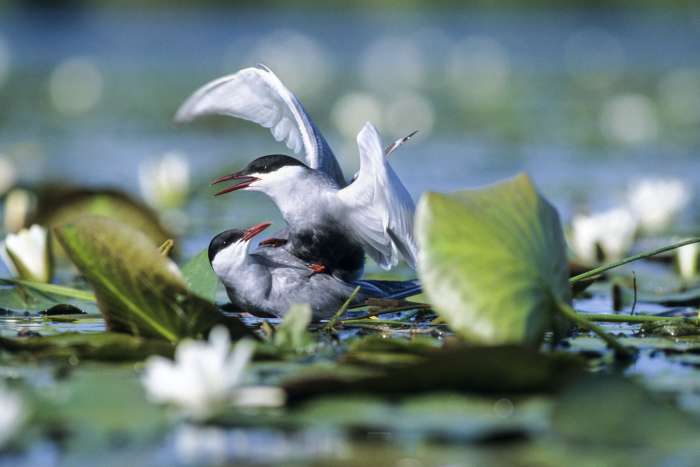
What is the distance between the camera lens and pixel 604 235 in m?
5.27

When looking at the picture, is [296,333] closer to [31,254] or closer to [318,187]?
[318,187]

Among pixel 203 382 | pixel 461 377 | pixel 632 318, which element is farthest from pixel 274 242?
pixel 203 382

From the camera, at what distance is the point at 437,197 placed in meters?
3.22

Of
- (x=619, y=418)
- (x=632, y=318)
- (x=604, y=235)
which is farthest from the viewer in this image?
(x=604, y=235)

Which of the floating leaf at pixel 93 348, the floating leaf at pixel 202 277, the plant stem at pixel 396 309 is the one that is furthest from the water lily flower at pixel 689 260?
the floating leaf at pixel 93 348

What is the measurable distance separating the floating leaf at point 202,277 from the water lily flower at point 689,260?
217 cm

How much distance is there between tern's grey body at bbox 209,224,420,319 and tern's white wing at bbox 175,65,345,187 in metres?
0.53

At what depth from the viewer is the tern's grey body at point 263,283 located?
13.6 feet

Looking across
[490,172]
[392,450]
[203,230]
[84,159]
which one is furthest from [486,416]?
[84,159]

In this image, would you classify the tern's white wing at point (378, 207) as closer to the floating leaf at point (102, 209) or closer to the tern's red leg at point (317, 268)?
the tern's red leg at point (317, 268)

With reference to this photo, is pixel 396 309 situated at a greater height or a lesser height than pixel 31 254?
lesser

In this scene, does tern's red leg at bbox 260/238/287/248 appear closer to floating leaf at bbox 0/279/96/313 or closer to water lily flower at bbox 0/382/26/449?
floating leaf at bbox 0/279/96/313

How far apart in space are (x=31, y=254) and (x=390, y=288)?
1.36m

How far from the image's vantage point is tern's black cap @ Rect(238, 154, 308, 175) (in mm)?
4379
